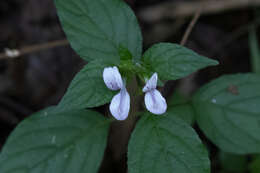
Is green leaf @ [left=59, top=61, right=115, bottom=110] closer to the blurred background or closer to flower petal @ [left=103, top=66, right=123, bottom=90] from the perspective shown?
flower petal @ [left=103, top=66, right=123, bottom=90]

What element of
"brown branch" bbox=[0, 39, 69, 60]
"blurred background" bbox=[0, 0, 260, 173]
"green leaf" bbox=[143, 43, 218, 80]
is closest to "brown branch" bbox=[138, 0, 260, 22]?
"blurred background" bbox=[0, 0, 260, 173]

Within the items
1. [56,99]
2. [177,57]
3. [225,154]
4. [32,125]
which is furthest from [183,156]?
[56,99]

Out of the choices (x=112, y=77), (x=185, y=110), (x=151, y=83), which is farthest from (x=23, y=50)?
(x=151, y=83)

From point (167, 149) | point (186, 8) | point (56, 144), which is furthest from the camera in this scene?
point (186, 8)

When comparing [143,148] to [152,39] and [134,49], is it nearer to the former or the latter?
[134,49]

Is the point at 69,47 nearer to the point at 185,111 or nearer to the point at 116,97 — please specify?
the point at 185,111

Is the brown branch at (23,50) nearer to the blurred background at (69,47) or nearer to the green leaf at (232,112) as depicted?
the blurred background at (69,47)

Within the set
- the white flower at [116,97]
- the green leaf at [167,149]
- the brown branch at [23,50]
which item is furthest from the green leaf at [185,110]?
the brown branch at [23,50]
